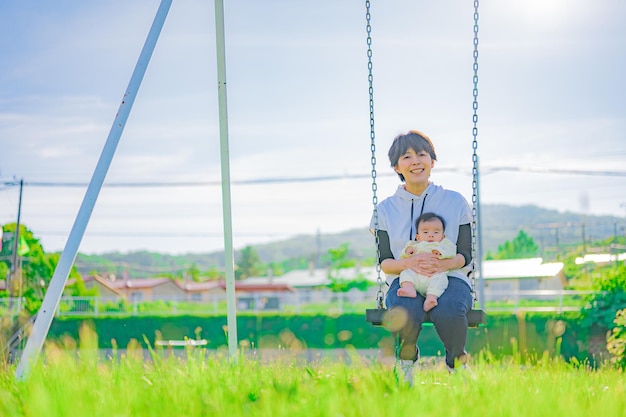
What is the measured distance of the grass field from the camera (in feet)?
10.1

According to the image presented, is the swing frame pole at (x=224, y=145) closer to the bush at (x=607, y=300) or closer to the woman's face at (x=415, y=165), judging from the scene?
the woman's face at (x=415, y=165)

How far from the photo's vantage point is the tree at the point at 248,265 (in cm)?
11719

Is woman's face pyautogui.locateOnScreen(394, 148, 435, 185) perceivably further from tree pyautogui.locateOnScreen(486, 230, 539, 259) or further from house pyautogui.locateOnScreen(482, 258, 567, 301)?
tree pyautogui.locateOnScreen(486, 230, 539, 259)

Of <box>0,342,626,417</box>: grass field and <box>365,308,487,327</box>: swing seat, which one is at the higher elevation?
<box>365,308,487,327</box>: swing seat

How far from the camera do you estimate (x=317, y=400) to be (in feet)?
10.4

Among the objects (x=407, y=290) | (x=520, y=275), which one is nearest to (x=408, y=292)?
(x=407, y=290)

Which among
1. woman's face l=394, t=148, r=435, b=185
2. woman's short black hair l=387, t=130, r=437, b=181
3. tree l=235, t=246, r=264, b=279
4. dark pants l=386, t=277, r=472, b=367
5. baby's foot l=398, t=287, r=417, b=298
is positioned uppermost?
woman's short black hair l=387, t=130, r=437, b=181

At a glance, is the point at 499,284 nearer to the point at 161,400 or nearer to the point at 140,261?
the point at 161,400

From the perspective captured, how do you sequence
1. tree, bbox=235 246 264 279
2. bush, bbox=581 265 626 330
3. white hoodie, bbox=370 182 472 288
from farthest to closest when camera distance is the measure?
tree, bbox=235 246 264 279 < bush, bbox=581 265 626 330 < white hoodie, bbox=370 182 472 288

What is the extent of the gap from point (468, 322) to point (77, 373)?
76.9 inches

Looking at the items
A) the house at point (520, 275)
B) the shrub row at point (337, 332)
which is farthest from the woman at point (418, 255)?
the house at point (520, 275)

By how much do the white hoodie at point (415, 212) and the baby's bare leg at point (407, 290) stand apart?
7.4 inches

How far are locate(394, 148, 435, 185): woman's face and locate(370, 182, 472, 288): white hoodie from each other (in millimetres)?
75

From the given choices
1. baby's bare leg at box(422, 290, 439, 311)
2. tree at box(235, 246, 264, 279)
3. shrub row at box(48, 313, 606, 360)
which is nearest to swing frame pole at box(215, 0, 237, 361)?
baby's bare leg at box(422, 290, 439, 311)
